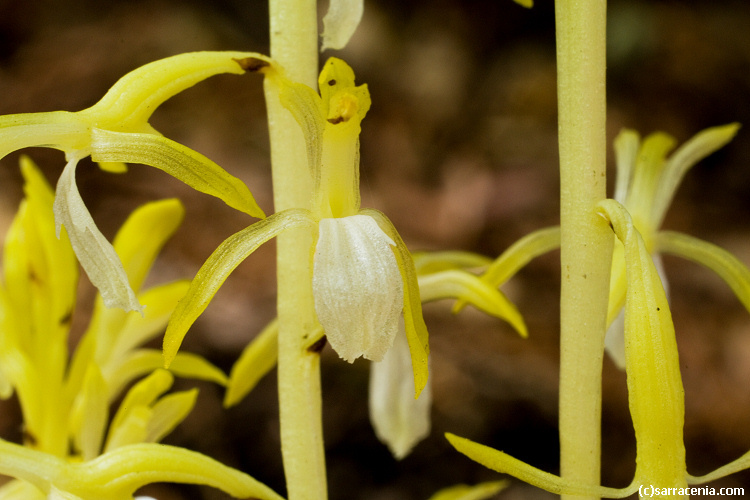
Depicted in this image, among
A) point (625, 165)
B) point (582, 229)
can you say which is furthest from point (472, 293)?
point (625, 165)

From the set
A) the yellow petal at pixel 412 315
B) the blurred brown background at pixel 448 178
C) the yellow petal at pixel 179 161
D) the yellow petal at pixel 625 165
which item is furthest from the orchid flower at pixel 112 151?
the blurred brown background at pixel 448 178

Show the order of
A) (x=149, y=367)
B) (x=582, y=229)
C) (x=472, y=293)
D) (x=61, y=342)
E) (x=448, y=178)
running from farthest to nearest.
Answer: (x=448, y=178), (x=149, y=367), (x=61, y=342), (x=472, y=293), (x=582, y=229)

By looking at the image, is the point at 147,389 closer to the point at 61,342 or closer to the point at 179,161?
the point at 61,342

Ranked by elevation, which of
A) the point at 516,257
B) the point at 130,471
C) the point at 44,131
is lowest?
the point at 130,471

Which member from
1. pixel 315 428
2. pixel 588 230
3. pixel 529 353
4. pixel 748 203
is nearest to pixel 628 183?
pixel 588 230

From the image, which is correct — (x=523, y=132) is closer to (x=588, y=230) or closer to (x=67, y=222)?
(x=588, y=230)

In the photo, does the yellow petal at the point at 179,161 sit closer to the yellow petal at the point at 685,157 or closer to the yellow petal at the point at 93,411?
the yellow petal at the point at 93,411
